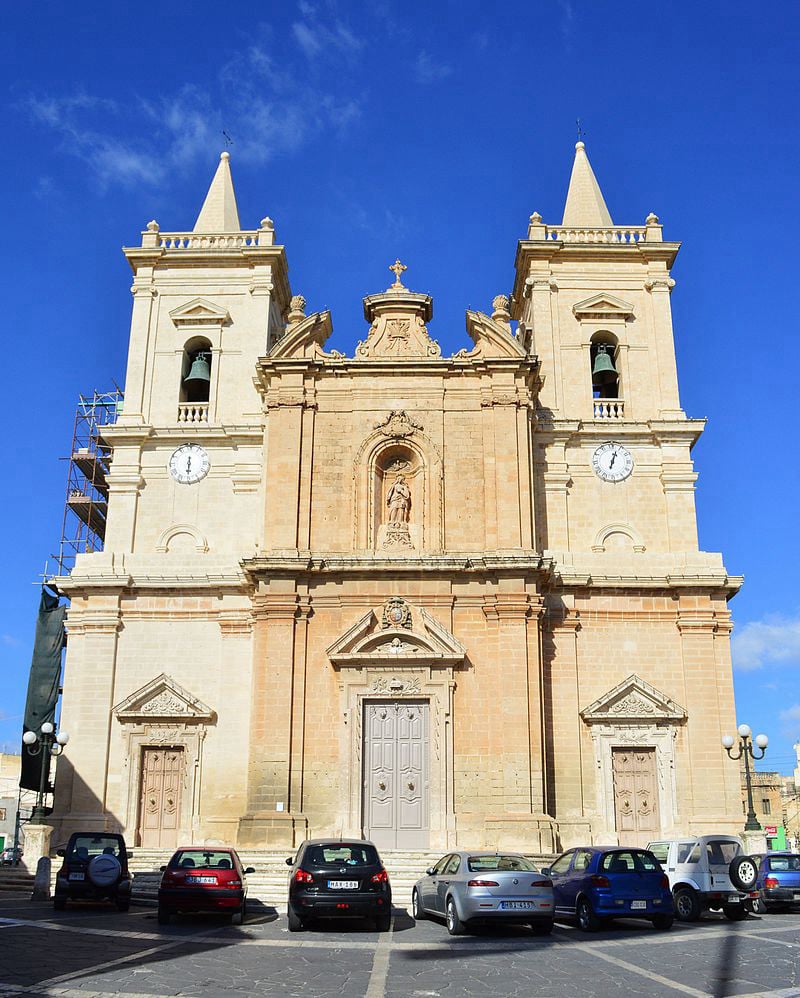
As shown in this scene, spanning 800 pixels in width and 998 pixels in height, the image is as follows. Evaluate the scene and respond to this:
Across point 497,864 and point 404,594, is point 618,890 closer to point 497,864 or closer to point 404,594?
point 497,864

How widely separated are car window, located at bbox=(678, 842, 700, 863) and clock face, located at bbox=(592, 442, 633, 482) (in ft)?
42.3

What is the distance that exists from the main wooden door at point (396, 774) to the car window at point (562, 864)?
23.9ft

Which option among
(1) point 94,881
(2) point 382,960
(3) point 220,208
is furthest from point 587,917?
(3) point 220,208

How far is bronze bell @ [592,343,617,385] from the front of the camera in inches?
1248

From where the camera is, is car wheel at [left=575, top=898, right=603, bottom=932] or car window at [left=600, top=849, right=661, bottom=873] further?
car window at [left=600, top=849, right=661, bottom=873]

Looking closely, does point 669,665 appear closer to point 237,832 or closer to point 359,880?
point 237,832

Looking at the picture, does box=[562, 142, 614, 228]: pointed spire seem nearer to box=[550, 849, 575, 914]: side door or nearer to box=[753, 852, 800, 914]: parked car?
box=[753, 852, 800, 914]: parked car

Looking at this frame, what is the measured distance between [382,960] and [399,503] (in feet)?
54.1

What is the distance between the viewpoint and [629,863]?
55.3ft

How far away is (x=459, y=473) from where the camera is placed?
94.3 ft

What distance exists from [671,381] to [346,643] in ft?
41.6

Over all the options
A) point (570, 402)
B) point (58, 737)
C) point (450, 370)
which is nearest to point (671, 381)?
point (570, 402)

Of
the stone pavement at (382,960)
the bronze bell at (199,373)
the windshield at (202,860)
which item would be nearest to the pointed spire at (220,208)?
the bronze bell at (199,373)

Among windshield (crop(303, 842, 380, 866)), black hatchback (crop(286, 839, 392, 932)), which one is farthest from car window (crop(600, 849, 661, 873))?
windshield (crop(303, 842, 380, 866))
